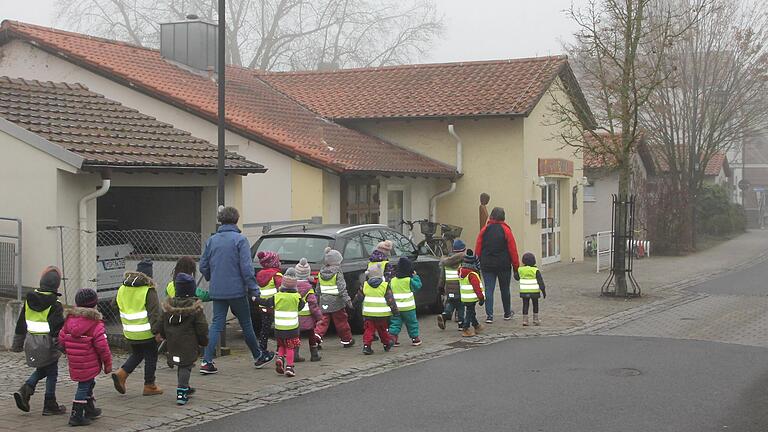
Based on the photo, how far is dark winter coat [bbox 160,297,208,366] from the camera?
8211 mm

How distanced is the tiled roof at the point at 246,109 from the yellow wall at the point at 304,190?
32 cm

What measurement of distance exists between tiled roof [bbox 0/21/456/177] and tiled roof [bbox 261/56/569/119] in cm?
102

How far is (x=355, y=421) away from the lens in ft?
24.6

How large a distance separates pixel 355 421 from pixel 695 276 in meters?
16.1

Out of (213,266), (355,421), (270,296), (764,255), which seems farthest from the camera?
(764,255)

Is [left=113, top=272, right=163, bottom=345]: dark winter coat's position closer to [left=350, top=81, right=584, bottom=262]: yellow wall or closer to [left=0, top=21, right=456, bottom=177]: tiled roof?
[left=0, top=21, right=456, bottom=177]: tiled roof

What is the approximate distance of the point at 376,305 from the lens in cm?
1085

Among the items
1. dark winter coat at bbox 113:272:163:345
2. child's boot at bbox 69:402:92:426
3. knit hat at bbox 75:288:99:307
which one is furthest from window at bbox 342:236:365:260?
child's boot at bbox 69:402:92:426

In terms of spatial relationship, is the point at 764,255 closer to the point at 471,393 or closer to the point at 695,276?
the point at 695,276

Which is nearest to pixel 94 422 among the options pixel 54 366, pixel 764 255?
pixel 54 366

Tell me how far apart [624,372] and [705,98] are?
22885 millimetres

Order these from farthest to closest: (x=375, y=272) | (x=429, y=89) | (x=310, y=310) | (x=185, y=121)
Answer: (x=429, y=89)
(x=185, y=121)
(x=375, y=272)
(x=310, y=310)

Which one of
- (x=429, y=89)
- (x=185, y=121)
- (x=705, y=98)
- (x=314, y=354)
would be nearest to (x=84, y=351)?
(x=314, y=354)

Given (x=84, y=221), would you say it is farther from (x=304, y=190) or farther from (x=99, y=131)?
(x=304, y=190)
